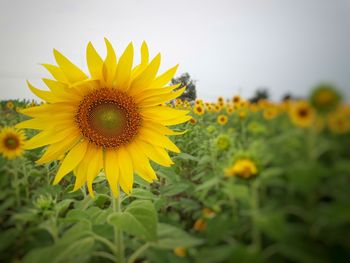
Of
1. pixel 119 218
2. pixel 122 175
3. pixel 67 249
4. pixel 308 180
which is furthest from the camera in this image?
pixel 122 175

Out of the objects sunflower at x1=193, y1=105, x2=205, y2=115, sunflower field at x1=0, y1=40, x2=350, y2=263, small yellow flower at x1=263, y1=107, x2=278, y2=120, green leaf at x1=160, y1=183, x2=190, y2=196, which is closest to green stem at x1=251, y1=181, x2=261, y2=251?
sunflower field at x1=0, y1=40, x2=350, y2=263

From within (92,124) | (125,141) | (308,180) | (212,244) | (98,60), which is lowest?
(212,244)

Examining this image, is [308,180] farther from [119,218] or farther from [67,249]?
[119,218]

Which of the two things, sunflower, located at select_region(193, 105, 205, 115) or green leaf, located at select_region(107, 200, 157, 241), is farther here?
sunflower, located at select_region(193, 105, 205, 115)

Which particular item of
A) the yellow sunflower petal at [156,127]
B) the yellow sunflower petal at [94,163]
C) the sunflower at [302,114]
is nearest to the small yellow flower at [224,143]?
the sunflower at [302,114]

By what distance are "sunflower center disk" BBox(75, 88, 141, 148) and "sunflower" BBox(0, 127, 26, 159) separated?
9.8 inches

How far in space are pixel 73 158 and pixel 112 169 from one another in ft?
0.56

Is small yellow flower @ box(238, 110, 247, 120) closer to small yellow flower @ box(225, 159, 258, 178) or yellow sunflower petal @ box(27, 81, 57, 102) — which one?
small yellow flower @ box(225, 159, 258, 178)

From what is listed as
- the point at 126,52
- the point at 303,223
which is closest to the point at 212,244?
the point at 303,223

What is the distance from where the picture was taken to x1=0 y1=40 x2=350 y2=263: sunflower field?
36 centimetres

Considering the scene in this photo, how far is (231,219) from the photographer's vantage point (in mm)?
510

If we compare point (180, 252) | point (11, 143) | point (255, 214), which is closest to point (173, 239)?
point (180, 252)

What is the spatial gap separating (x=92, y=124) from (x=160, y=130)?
30 cm

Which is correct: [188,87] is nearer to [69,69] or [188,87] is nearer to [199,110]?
[69,69]
